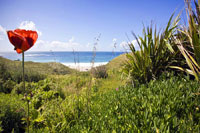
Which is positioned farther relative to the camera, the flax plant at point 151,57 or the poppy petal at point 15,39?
the flax plant at point 151,57

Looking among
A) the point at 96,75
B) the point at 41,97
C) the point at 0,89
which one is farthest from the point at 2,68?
the point at 96,75

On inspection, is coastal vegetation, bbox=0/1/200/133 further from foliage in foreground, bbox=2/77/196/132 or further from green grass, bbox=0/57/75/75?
green grass, bbox=0/57/75/75

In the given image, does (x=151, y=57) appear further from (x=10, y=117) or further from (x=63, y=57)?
(x=63, y=57)

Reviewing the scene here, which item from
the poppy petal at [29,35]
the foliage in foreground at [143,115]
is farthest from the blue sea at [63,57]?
the poppy petal at [29,35]

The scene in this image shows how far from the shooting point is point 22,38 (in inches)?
46.9

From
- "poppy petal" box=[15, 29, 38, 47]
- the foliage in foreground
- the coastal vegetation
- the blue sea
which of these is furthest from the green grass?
"poppy petal" box=[15, 29, 38, 47]

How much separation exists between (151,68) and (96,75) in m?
4.67

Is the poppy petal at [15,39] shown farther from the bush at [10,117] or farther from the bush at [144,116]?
the bush at [10,117]

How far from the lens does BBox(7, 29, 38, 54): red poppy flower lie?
1200 mm

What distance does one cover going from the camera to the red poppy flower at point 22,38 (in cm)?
120

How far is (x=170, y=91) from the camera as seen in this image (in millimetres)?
2455

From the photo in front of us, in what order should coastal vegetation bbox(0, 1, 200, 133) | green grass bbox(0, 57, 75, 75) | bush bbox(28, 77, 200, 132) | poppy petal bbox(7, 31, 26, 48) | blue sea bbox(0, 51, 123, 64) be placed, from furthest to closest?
green grass bbox(0, 57, 75, 75), blue sea bbox(0, 51, 123, 64), coastal vegetation bbox(0, 1, 200, 133), bush bbox(28, 77, 200, 132), poppy petal bbox(7, 31, 26, 48)

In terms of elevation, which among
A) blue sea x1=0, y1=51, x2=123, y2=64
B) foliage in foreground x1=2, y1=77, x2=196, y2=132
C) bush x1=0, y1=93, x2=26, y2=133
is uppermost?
blue sea x1=0, y1=51, x2=123, y2=64

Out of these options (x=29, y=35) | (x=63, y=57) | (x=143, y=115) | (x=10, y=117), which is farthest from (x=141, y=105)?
(x=63, y=57)
